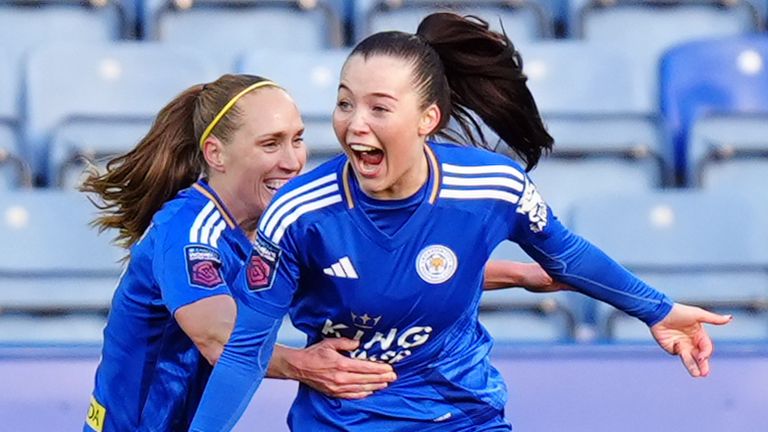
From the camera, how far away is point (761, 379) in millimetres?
3881

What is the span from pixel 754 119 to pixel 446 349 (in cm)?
262

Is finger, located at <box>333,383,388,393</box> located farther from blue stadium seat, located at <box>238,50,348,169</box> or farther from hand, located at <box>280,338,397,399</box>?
blue stadium seat, located at <box>238,50,348,169</box>

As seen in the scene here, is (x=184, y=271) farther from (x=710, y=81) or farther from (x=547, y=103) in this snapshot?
(x=710, y=81)

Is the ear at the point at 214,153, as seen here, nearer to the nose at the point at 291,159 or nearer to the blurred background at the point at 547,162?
the nose at the point at 291,159

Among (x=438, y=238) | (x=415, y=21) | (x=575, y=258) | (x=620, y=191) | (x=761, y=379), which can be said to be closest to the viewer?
(x=438, y=238)

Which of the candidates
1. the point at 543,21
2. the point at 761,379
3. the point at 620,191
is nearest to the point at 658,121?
the point at 620,191

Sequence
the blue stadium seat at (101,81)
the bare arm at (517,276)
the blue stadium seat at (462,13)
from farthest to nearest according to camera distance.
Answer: the blue stadium seat at (462,13), the blue stadium seat at (101,81), the bare arm at (517,276)

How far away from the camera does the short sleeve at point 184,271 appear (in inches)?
114

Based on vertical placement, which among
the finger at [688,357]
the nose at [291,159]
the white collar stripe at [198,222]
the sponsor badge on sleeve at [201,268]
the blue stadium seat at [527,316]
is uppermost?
the nose at [291,159]

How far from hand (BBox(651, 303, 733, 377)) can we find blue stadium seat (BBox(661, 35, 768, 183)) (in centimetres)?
218

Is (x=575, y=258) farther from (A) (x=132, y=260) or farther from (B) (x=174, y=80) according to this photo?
(B) (x=174, y=80)

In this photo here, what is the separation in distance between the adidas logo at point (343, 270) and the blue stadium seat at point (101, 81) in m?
2.44

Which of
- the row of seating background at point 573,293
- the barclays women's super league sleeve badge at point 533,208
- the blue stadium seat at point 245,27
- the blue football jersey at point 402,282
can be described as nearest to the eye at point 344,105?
the blue football jersey at point 402,282

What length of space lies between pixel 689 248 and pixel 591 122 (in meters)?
0.58
